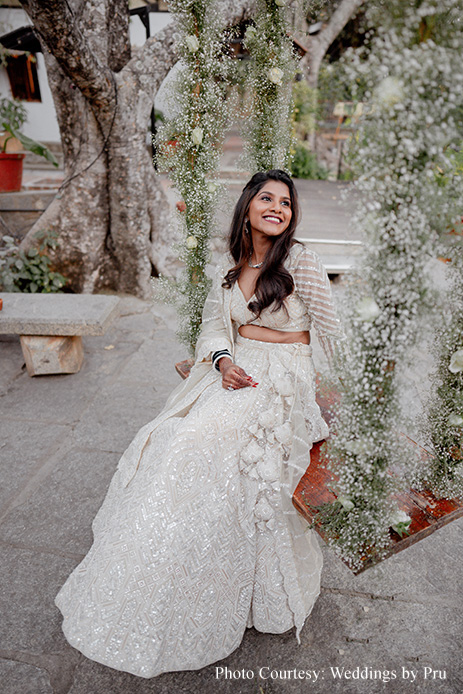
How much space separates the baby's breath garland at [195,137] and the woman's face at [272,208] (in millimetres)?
527

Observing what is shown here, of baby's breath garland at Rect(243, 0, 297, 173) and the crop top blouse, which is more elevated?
baby's breath garland at Rect(243, 0, 297, 173)

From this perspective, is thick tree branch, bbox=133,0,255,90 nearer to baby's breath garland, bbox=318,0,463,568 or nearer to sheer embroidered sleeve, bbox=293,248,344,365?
sheer embroidered sleeve, bbox=293,248,344,365

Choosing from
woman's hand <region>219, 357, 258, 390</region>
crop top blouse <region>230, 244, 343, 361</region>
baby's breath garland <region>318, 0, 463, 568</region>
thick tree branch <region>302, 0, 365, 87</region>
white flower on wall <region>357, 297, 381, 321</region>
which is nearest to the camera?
baby's breath garland <region>318, 0, 463, 568</region>

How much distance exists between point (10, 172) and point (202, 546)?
7179 mm

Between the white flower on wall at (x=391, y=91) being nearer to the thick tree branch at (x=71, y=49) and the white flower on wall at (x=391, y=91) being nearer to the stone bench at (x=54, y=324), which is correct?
the stone bench at (x=54, y=324)

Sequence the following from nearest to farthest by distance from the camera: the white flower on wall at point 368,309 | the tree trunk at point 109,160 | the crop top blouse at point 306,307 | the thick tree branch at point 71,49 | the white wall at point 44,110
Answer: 1. the white flower on wall at point 368,309
2. the crop top blouse at point 306,307
3. the thick tree branch at point 71,49
4. the tree trunk at point 109,160
5. the white wall at point 44,110

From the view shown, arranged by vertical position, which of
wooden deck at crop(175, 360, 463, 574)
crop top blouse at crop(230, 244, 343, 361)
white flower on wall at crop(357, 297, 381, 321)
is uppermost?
white flower on wall at crop(357, 297, 381, 321)

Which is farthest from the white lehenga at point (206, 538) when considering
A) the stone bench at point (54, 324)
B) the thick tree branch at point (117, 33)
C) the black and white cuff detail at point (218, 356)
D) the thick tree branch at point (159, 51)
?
the thick tree branch at point (117, 33)

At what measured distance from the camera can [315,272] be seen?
2.45 m

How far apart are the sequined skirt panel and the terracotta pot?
21.4 feet

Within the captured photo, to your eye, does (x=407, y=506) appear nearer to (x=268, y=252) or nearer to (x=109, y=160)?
(x=268, y=252)

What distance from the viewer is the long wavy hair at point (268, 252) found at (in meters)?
2.46

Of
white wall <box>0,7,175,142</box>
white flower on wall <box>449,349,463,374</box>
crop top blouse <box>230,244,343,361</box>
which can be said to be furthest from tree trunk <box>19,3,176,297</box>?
white wall <box>0,7,175,142</box>

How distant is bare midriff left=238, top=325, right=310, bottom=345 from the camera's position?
2.56 meters
